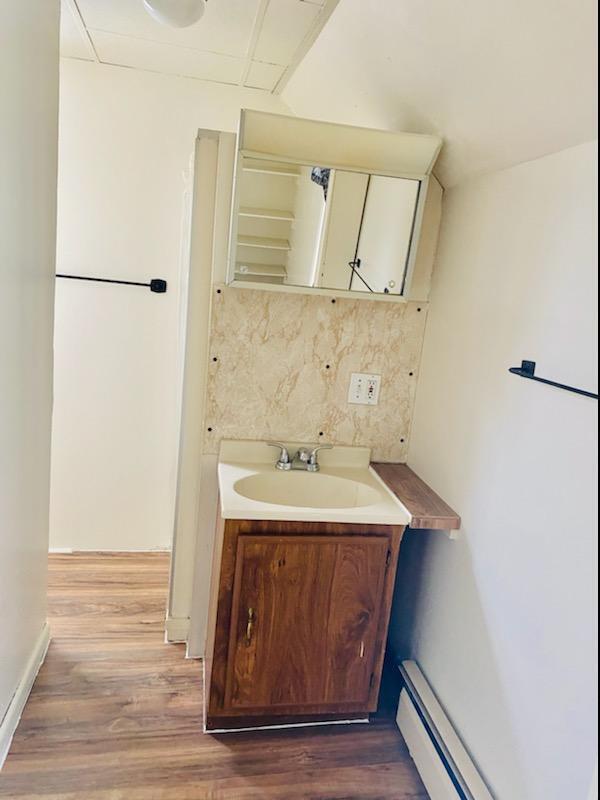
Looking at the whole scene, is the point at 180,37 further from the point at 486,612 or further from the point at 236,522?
the point at 486,612

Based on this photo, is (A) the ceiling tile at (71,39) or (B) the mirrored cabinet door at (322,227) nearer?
(B) the mirrored cabinet door at (322,227)

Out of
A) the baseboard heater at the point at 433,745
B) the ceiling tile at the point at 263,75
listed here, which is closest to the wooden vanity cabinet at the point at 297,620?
the baseboard heater at the point at 433,745

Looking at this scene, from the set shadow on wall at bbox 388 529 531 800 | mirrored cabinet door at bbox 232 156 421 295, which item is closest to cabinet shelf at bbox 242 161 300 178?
mirrored cabinet door at bbox 232 156 421 295

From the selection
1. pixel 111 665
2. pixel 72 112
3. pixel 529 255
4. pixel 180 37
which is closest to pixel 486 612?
pixel 529 255

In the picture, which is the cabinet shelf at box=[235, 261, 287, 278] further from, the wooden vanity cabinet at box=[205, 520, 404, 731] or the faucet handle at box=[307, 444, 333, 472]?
the wooden vanity cabinet at box=[205, 520, 404, 731]

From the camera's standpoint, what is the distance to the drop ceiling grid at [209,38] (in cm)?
173

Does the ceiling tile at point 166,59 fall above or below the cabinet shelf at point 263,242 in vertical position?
above

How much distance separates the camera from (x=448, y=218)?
71.8 inches

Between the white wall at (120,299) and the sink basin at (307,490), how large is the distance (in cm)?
67

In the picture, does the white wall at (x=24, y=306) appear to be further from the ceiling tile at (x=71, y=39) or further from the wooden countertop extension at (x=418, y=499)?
the wooden countertop extension at (x=418, y=499)

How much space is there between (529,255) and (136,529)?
219cm

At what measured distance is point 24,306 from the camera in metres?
1.49

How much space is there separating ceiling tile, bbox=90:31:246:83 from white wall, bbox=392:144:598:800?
43.0 inches

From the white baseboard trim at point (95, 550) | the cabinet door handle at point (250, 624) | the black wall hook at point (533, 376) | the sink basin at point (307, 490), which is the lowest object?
the white baseboard trim at point (95, 550)
